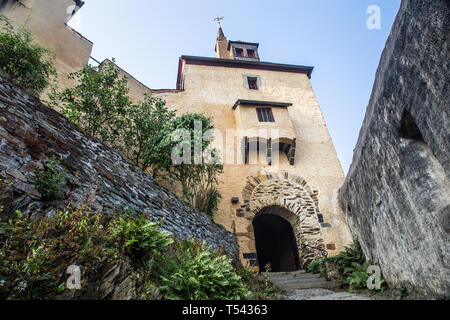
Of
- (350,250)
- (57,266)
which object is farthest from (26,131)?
(350,250)

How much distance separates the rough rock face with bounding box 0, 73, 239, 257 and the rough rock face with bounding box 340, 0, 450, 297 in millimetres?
4287

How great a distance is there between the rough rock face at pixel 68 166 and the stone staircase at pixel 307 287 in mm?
2791

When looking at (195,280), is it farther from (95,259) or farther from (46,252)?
(46,252)

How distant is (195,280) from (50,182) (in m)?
1.95

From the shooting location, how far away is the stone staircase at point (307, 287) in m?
5.17

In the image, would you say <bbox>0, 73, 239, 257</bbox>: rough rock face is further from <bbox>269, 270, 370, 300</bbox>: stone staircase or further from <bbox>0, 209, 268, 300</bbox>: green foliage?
<bbox>269, 270, 370, 300</bbox>: stone staircase

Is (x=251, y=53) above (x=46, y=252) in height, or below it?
above

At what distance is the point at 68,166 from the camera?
3.22 meters

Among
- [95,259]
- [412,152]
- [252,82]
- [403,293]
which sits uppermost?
[252,82]

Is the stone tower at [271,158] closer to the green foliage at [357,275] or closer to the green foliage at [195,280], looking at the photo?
the green foliage at [357,275]

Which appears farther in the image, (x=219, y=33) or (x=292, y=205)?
(x=219, y=33)

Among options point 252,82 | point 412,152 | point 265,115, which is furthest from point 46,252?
point 252,82

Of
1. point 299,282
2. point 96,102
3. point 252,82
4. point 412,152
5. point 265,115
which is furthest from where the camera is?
point 252,82

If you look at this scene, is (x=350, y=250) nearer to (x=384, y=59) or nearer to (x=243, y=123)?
(x=384, y=59)
